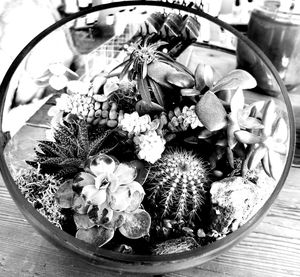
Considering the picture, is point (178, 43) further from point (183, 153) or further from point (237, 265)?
point (237, 265)

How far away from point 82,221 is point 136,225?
61 mm

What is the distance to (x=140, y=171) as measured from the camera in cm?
47

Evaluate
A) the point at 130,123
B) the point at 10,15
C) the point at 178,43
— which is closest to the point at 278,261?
the point at 130,123

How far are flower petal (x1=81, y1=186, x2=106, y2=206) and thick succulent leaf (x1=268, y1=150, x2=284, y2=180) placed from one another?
196mm

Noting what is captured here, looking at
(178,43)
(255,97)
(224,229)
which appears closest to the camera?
(224,229)

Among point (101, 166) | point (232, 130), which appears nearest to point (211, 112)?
point (232, 130)

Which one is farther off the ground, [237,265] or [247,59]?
[247,59]

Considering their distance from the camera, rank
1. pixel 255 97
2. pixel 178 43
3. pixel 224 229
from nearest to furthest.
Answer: pixel 224 229 → pixel 255 97 → pixel 178 43

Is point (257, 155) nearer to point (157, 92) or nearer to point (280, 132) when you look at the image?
point (280, 132)

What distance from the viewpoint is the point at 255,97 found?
0.53 meters

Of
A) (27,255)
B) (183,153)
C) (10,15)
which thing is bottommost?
(27,255)

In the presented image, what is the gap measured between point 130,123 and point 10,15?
1.08 ft

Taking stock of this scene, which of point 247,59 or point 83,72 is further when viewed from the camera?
point 83,72

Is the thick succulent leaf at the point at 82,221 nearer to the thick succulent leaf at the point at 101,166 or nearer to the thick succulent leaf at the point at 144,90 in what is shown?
the thick succulent leaf at the point at 101,166
